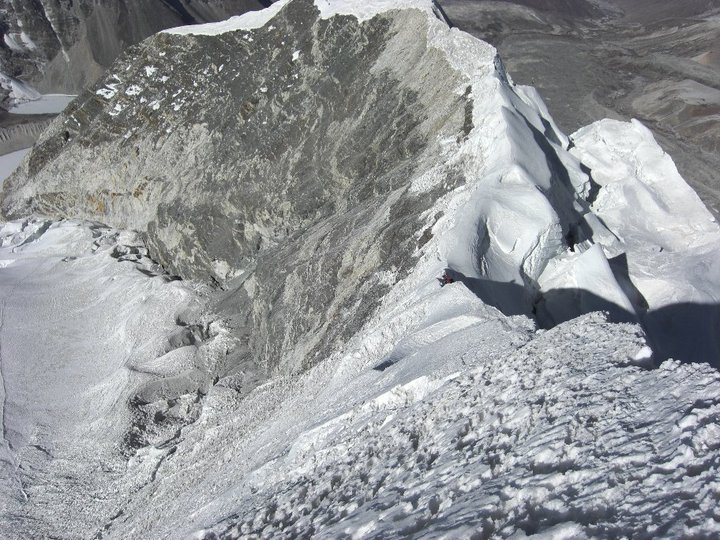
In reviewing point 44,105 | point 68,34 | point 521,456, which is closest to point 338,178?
point 521,456

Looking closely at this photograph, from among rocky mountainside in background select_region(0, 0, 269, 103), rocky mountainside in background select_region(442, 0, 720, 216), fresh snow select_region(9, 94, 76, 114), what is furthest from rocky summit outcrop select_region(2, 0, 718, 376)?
rocky mountainside in background select_region(0, 0, 269, 103)

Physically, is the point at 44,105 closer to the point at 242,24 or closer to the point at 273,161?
the point at 242,24

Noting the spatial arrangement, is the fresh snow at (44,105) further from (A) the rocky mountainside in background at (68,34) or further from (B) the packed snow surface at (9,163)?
(B) the packed snow surface at (9,163)

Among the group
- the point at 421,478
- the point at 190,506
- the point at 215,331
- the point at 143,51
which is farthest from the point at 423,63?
the point at 421,478

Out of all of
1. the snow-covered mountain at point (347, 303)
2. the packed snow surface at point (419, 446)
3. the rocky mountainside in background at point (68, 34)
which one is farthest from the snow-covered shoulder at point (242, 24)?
the rocky mountainside in background at point (68, 34)

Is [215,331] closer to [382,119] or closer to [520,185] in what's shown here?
[382,119]

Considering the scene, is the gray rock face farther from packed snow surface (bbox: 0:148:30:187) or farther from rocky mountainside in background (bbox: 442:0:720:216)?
rocky mountainside in background (bbox: 442:0:720:216)
